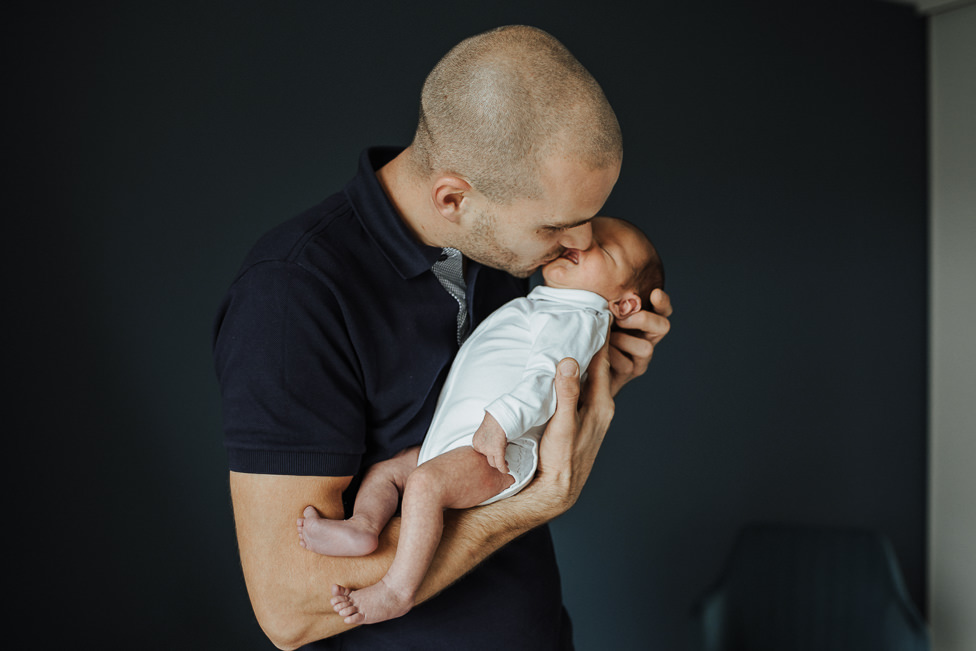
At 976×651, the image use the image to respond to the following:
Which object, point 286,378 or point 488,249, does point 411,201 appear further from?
point 286,378

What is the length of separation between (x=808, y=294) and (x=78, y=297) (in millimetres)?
2797

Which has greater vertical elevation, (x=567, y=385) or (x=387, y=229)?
(x=387, y=229)

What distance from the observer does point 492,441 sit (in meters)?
1.22

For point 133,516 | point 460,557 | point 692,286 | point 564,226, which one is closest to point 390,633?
point 460,557

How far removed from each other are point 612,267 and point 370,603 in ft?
2.65

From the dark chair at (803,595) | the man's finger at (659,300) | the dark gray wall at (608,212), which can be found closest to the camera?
the man's finger at (659,300)

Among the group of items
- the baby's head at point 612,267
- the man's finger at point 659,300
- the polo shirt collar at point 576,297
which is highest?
the baby's head at point 612,267

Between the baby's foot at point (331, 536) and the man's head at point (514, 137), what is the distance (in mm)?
536

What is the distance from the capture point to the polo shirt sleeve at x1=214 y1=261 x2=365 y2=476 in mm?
1058

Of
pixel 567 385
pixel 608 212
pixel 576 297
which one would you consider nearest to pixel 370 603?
pixel 567 385

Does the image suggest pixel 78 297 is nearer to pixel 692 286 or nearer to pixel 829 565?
pixel 692 286

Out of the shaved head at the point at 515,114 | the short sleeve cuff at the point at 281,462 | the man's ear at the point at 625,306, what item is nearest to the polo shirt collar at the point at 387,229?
the shaved head at the point at 515,114

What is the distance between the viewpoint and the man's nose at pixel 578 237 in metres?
1.40

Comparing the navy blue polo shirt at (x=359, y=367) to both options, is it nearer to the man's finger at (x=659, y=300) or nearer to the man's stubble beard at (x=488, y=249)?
the man's stubble beard at (x=488, y=249)
